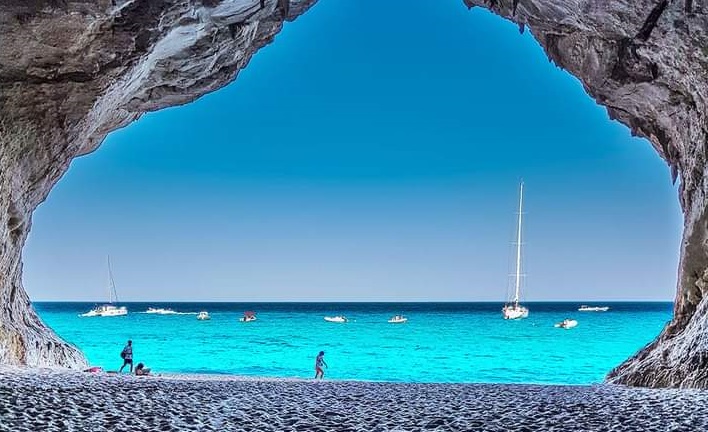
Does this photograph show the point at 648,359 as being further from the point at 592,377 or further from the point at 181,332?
the point at 181,332

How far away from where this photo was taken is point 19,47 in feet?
55.6

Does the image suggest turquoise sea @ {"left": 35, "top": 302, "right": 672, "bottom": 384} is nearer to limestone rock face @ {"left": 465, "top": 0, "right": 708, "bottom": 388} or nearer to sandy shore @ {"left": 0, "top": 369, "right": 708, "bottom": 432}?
limestone rock face @ {"left": 465, "top": 0, "right": 708, "bottom": 388}

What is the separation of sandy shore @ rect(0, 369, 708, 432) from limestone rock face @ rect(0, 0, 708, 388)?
5.09 metres

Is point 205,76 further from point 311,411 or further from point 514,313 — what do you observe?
point 514,313

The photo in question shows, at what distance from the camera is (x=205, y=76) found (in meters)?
24.2

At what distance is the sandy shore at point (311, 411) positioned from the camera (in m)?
8.67

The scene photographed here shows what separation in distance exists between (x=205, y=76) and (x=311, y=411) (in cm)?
1652

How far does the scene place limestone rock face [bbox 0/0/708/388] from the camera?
55.9 ft

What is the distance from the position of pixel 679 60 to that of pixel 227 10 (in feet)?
45.3

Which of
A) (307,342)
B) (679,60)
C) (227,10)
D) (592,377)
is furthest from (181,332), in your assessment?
(679,60)

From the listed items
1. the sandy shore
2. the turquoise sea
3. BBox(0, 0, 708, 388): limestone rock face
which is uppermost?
BBox(0, 0, 708, 388): limestone rock face

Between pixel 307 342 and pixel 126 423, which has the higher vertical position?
pixel 126 423

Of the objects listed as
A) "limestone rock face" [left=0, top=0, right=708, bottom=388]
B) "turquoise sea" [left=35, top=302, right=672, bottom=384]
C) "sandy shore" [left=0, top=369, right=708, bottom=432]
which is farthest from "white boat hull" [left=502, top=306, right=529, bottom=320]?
"sandy shore" [left=0, top=369, right=708, bottom=432]

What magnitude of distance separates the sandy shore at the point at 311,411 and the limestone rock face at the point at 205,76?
509 cm
